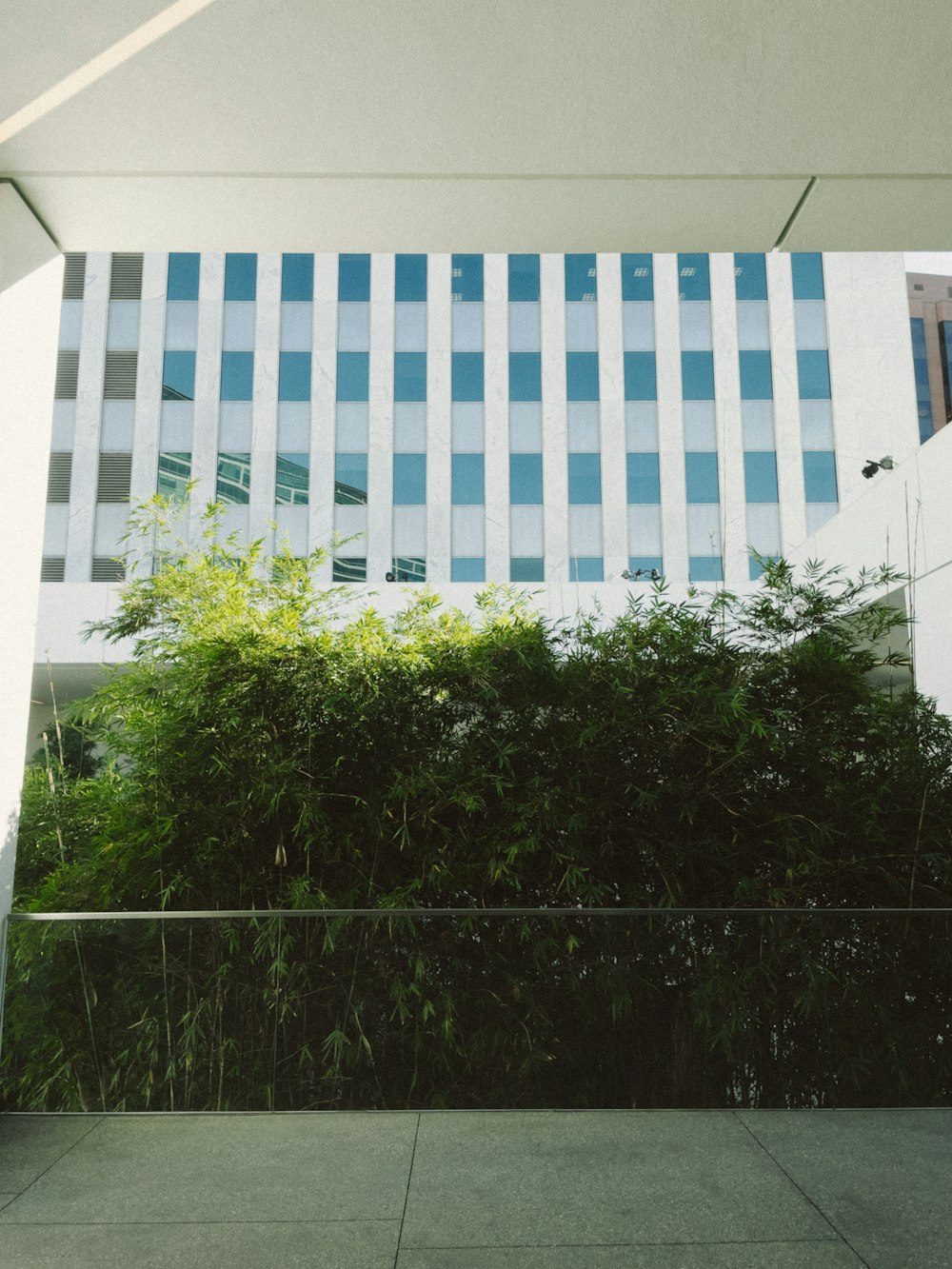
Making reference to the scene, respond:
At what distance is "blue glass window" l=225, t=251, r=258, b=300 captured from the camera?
17312 mm

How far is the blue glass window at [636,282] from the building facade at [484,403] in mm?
33

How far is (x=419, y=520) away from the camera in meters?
16.8

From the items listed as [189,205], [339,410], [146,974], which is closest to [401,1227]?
[146,974]

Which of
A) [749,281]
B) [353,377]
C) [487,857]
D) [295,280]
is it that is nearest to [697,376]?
[749,281]

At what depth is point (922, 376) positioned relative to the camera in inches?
1340

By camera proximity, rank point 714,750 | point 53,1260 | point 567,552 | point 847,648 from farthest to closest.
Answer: point 567,552 → point 847,648 → point 714,750 → point 53,1260

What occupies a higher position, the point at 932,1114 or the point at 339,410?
the point at 339,410

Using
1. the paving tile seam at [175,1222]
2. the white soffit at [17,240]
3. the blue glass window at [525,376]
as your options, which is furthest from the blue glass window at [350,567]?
the paving tile seam at [175,1222]

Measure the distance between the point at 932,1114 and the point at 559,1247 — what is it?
1486 millimetres

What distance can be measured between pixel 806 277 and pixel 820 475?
11.4ft

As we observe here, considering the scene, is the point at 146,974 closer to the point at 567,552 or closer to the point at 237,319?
the point at 567,552

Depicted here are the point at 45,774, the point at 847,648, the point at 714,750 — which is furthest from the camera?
the point at 45,774

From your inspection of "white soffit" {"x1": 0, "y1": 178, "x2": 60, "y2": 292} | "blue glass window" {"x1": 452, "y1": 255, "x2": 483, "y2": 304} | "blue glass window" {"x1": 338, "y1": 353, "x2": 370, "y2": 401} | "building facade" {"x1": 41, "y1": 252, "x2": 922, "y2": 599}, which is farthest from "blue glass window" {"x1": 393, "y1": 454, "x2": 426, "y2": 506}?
"white soffit" {"x1": 0, "y1": 178, "x2": 60, "y2": 292}

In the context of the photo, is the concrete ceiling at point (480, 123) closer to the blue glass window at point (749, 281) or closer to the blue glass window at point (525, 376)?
the blue glass window at point (525, 376)
